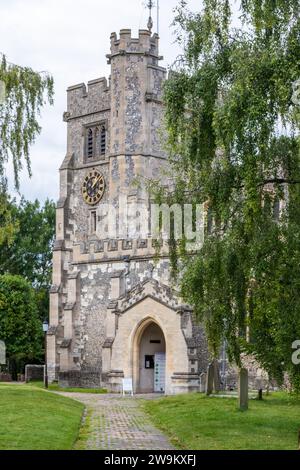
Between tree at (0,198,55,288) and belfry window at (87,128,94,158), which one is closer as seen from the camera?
belfry window at (87,128,94,158)

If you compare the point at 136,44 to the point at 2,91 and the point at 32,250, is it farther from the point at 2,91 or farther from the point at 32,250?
the point at 2,91

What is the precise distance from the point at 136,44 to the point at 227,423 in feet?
105

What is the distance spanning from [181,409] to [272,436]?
26.9ft

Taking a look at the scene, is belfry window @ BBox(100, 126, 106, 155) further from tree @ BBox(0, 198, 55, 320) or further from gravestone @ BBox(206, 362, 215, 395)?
gravestone @ BBox(206, 362, 215, 395)

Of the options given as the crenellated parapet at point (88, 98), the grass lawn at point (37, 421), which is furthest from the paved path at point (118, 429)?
the crenellated parapet at point (88, 98)

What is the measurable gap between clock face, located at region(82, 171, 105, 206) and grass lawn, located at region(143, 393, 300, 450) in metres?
21.1

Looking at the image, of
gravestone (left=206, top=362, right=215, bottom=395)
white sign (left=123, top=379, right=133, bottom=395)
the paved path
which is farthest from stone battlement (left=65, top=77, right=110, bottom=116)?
the paved path

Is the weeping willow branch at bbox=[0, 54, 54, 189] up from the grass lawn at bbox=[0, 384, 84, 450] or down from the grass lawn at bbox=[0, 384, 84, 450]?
up

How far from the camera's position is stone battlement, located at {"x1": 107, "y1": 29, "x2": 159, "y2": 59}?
50094mm

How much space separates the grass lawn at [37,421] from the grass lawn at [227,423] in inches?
95.5

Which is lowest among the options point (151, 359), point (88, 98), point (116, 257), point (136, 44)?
point (151, 359)

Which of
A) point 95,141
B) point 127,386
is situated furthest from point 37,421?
point 95,141

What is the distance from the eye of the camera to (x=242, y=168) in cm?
1872
